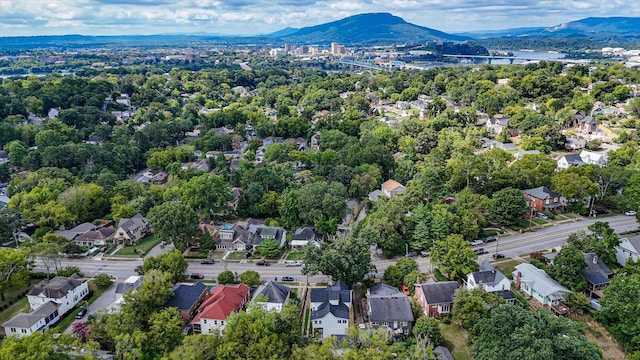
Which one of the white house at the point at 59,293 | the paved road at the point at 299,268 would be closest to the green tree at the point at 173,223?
the paved road at the point at 299,268

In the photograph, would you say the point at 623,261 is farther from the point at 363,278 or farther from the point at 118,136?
the point at 118,136

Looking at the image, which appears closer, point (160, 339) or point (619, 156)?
point (160, 339)

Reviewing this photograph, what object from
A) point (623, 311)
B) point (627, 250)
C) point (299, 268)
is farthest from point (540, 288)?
point (299, 268)

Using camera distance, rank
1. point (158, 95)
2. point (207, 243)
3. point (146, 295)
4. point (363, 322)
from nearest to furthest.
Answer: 1. point (146, 295)
2. point (363, 322)
3. point (207, 243)
4. point (158, 95)

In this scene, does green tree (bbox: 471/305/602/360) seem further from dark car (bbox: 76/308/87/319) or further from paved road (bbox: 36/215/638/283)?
dark car (bbox: 76/308/87/319)

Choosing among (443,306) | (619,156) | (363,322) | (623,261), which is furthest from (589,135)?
(363,322)

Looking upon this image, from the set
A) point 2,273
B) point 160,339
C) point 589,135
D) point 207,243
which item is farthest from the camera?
point 589,135

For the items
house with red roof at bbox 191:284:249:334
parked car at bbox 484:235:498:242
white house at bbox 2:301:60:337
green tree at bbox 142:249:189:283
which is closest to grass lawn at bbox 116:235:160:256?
green tree at bbox 142:249:189:283
